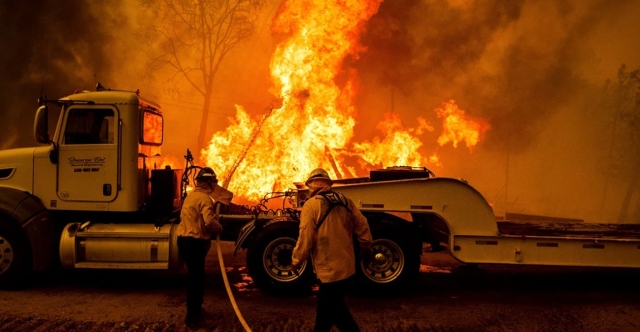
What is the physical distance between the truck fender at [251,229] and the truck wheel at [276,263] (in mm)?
101

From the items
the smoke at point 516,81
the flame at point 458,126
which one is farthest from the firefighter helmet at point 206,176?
the smoke at point 516,81

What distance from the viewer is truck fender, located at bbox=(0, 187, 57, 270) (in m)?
7.51

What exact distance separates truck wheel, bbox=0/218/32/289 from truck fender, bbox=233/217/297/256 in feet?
11.1

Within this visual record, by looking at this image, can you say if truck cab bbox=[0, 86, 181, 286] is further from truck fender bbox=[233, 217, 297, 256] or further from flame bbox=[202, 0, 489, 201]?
flame bbox=[202, 0, 489, 201]

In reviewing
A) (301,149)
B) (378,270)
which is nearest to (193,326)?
(378,270)

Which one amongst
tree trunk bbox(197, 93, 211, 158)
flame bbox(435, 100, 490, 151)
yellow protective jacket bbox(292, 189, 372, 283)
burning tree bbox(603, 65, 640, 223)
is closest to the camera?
yellow protective jacket bbox(292, 189, 372, 283)

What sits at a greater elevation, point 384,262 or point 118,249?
point 118,249

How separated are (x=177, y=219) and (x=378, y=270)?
3.56 metres

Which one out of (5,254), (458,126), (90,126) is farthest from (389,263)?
(458,126)

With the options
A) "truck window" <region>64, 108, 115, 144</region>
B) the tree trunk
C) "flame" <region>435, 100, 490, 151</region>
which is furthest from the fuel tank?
the tree trunk

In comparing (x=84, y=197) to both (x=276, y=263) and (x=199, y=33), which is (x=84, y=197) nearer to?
(x=276, y=263)

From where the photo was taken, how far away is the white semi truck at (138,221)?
748cm

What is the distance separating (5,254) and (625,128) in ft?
115

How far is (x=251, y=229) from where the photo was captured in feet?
25.3
